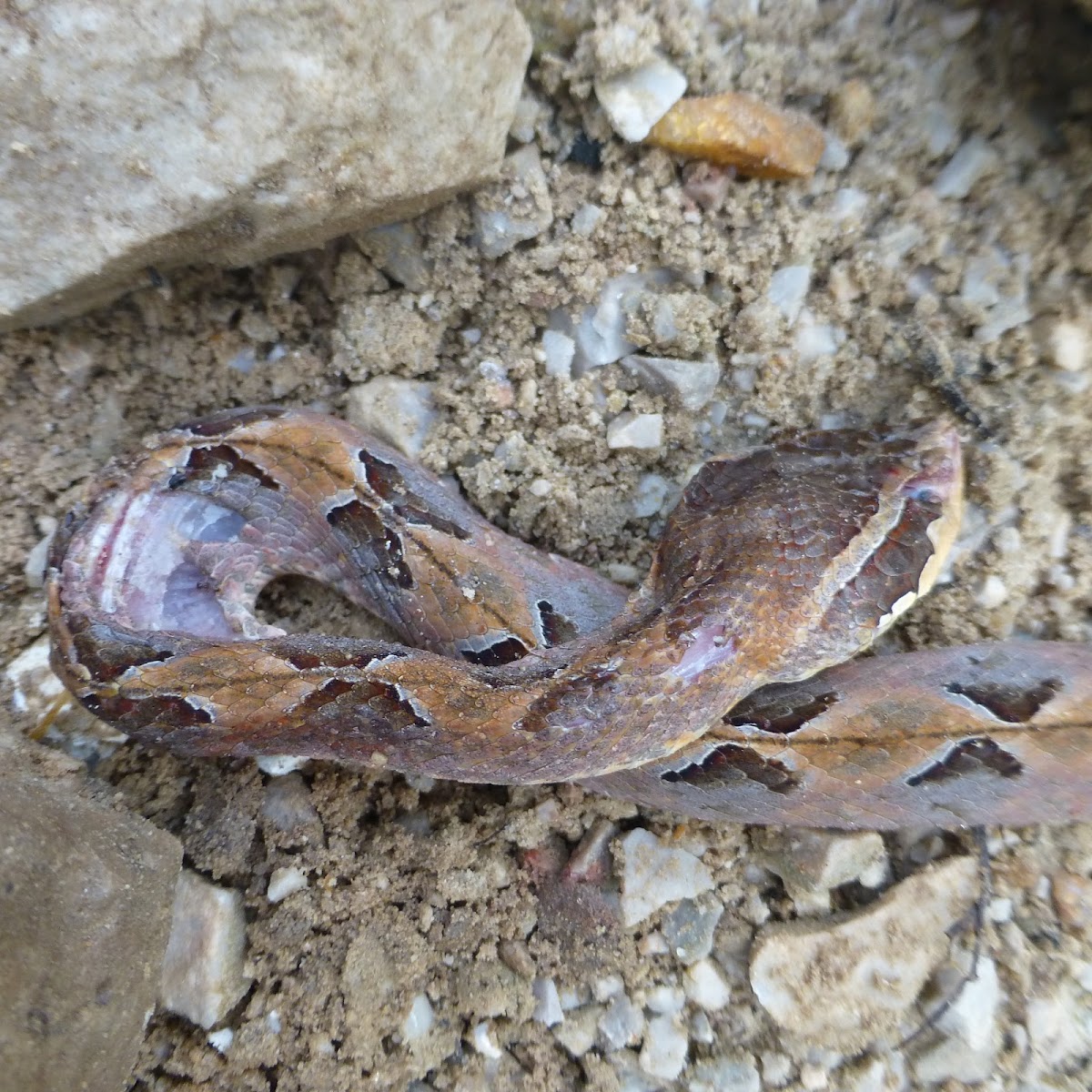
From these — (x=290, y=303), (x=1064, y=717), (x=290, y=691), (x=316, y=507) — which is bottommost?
(x=1064, y=717)

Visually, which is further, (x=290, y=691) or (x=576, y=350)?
(x=576, y=350)

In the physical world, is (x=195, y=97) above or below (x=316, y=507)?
above

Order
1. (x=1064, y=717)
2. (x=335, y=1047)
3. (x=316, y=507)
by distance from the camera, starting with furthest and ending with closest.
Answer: (x=316, y=507) → (x=335, y=1047) → (x=1064, y=717)

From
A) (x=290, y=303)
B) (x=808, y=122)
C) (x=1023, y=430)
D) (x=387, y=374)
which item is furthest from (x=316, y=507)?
(x=1023, y=430)

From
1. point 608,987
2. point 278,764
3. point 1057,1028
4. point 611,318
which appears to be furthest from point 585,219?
point 1057,1028

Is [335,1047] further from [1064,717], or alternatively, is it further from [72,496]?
[1064,717]

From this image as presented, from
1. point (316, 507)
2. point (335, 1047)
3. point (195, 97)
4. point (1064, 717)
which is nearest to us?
point (195, 97)
